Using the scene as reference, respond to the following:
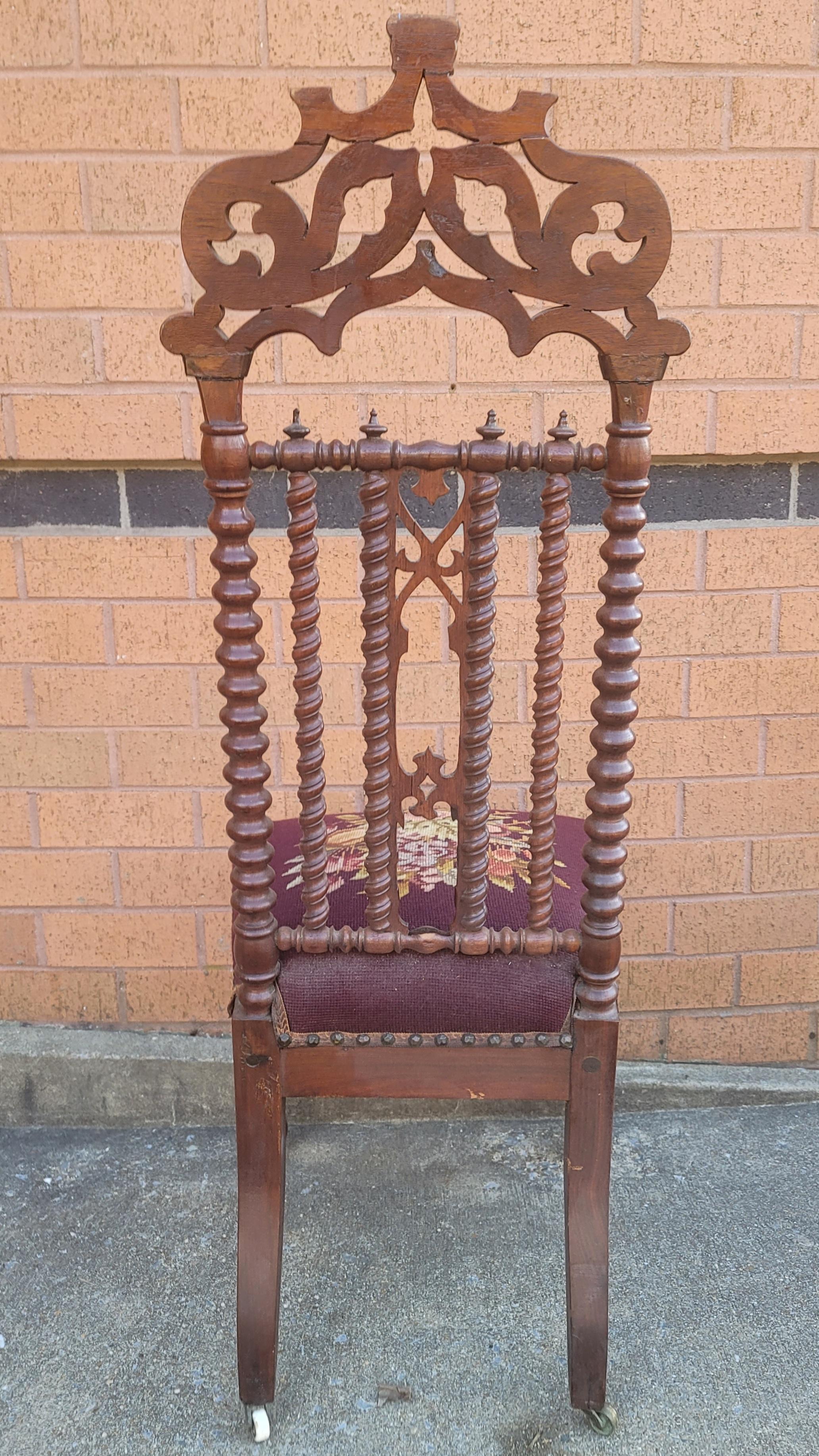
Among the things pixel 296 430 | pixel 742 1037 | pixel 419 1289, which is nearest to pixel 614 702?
pixel 296 430

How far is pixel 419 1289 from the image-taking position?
172 cm

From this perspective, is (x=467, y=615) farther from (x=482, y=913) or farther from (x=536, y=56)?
(x=536, y=56)

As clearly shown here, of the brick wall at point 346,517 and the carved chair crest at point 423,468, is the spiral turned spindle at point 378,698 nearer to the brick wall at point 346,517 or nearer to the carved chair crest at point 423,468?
the carved chair crest at point 423,468

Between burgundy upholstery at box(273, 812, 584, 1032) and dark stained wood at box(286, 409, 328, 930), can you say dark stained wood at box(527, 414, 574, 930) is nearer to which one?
burgundy upholstery at box(273, 812, 584, 1032)

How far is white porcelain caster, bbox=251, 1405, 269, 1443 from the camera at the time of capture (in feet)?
4.71

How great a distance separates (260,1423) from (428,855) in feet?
2.65

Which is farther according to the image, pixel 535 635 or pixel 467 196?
pixel 535 635

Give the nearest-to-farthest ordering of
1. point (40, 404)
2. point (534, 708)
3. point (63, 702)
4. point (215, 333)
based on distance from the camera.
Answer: point (215, 333)
point (534, 708)
point (40, 404)
point (63, 702)

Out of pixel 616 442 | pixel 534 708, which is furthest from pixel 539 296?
pixel 534 708

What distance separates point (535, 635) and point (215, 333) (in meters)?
1.04

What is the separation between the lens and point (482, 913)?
1297mm

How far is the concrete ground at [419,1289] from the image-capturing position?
146 cm

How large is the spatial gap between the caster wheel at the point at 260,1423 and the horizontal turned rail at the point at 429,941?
672mm

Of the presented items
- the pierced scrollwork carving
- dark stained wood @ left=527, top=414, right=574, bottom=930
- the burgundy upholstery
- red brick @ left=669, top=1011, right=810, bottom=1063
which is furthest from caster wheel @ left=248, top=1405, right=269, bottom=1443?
the pierced scrollwork carving
